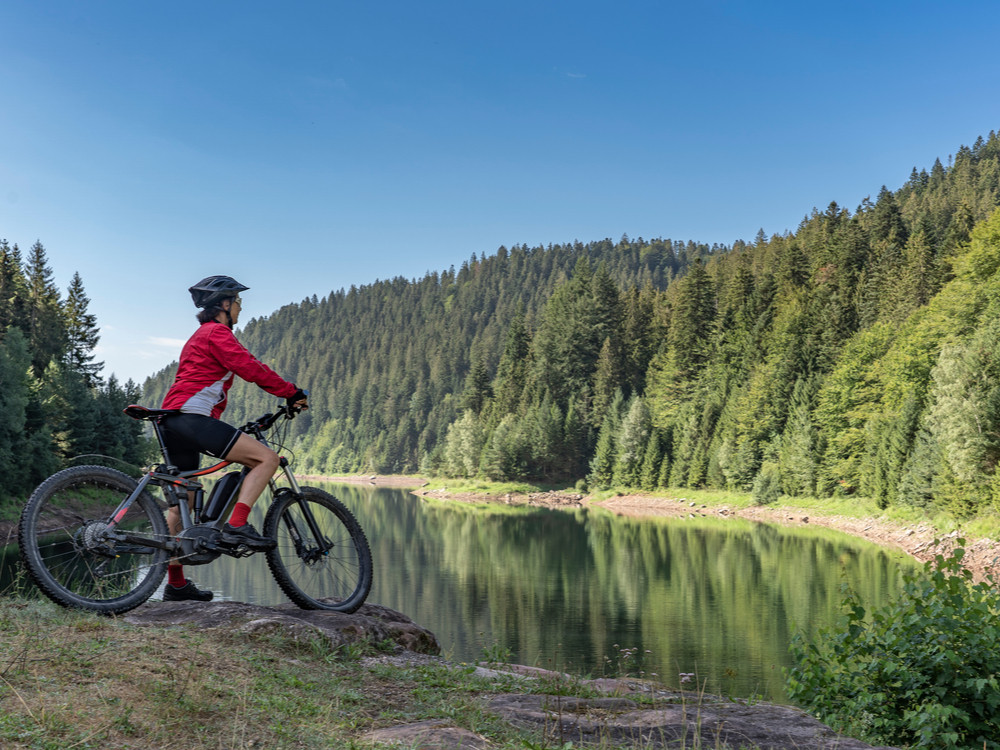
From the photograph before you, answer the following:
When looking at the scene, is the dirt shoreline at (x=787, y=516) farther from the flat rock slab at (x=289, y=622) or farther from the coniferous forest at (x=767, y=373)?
the flat rock slab at (x=289, y=622)

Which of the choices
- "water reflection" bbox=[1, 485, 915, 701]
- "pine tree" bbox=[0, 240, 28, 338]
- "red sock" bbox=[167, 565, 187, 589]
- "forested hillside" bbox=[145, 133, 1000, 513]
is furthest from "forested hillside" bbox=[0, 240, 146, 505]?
"forested hillside" bbox=[145, 133, 1000, 513]

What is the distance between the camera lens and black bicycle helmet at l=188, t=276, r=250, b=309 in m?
6.44

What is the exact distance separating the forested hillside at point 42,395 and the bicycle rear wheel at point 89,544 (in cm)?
3158

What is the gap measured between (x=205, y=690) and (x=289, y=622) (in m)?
1.72

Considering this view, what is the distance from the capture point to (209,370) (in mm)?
6211

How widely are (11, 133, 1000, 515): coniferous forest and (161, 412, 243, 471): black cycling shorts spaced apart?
103 feet

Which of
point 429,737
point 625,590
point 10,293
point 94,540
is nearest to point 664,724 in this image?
point 429,737

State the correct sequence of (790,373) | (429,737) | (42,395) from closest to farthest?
(429,737)
(42,395)
(790,373)

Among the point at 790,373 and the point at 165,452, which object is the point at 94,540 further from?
the point at 790,373

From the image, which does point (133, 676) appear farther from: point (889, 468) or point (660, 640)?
point (889, 468)

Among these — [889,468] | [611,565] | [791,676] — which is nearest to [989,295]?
[889,468]

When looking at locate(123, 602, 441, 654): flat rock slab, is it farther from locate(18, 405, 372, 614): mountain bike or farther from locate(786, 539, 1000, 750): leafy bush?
locate(786, 539, 1000, 750): leafy bush

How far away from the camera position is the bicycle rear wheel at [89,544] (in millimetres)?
5484

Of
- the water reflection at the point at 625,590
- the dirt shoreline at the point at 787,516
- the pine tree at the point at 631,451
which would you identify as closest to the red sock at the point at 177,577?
the water reflection at the point at 625,590
